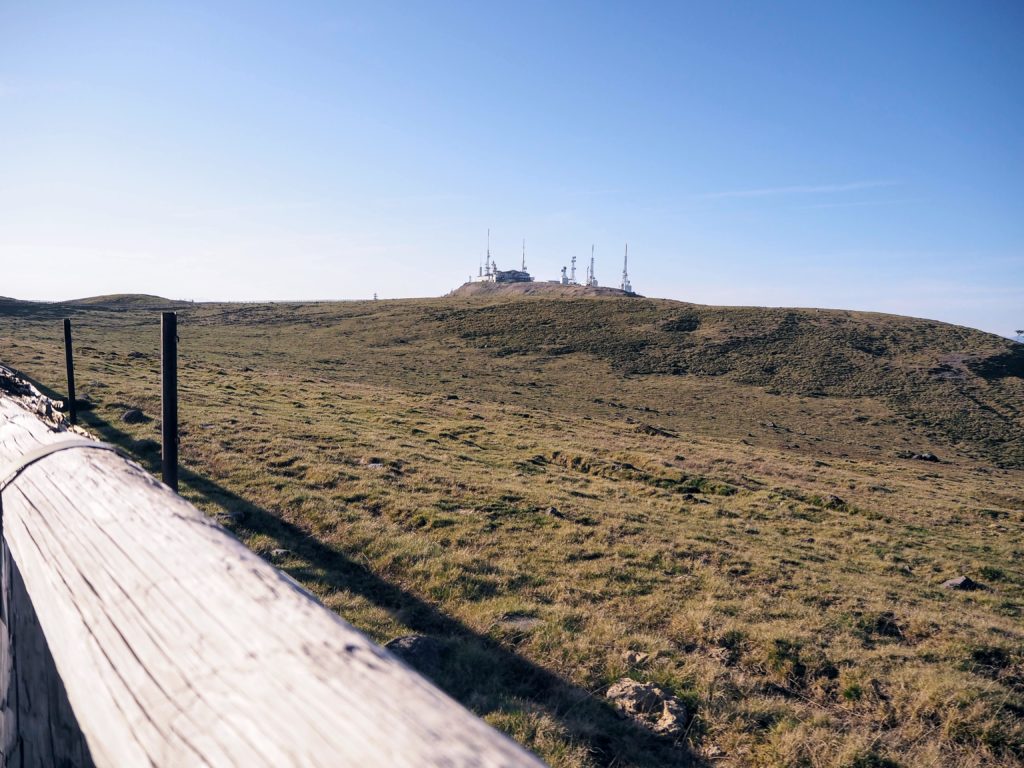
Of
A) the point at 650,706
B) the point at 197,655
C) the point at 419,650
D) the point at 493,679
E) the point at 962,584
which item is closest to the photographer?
the point at 197,655

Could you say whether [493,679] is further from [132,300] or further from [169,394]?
[132,300]

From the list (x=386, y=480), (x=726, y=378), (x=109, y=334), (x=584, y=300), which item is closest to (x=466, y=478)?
(x=386, y=480)

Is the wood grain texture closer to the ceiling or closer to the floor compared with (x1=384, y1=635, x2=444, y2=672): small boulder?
closer to the ceiling

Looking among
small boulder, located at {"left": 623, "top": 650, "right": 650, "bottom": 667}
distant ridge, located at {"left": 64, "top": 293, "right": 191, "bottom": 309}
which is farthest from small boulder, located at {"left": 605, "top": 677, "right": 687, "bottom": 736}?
distant ridge, located at {"left": 64, "top": 293, "right": 191, "bottom": 309}

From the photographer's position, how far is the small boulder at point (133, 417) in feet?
53.2

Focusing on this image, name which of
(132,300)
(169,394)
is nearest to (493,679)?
(169,394)

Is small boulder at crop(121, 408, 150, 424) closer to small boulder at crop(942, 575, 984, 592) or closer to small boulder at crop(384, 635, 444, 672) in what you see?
small boulder at crop(384, 635, 444, 672)

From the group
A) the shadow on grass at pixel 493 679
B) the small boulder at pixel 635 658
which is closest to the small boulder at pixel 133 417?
the shadow on grass at pixel 493 679

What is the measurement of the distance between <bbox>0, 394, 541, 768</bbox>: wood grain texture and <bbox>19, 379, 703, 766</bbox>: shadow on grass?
15.8 ft

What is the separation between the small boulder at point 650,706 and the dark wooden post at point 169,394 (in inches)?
266

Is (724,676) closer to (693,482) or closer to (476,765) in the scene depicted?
(476,765)

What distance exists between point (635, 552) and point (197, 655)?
413 inches

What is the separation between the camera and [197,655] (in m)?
1.06

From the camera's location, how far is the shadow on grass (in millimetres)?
5305
